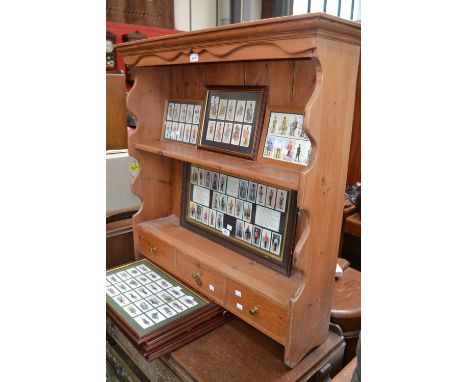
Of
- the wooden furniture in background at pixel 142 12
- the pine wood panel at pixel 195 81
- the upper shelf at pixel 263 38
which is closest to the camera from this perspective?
the upper shelf at pixel 263 38

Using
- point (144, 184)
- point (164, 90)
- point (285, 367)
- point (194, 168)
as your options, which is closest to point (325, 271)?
point (285, 367)

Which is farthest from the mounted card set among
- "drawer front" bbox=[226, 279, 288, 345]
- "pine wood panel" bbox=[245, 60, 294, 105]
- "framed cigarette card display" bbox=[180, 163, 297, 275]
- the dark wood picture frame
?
the dark wood picture frame

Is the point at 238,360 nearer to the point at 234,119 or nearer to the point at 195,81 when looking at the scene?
the point at 234,119

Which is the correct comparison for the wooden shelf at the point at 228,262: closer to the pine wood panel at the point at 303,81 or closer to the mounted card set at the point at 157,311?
the mounted card set at the point at 157,311

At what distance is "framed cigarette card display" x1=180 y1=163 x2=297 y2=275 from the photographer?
1405 mm

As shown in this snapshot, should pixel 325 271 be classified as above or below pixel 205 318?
above

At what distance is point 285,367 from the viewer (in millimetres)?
1263

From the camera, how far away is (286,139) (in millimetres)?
1367

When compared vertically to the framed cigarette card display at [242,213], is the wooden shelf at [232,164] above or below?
above

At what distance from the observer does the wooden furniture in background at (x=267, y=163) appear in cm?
103

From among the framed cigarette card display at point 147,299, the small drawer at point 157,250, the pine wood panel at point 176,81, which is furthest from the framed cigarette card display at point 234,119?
the framed cigarette card display at point 147,299
